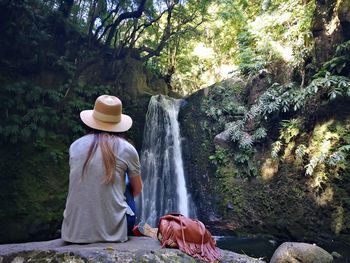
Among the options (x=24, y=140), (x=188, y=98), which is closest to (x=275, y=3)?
(x=188, y=98)

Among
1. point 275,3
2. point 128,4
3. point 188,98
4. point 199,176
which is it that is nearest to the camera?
point 199,176

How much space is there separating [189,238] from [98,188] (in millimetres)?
764

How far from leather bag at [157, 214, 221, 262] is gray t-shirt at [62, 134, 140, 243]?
345 mm

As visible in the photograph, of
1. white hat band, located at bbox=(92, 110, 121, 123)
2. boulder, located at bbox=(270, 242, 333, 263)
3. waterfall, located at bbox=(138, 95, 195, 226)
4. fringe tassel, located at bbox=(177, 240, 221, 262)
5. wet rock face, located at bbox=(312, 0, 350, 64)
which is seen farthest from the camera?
waterfall, located at bbox=(138, 95, 195, 226)

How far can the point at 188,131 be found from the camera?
11.4m

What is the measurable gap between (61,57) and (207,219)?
694 centimetres

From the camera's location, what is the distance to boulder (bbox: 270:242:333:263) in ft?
19.7

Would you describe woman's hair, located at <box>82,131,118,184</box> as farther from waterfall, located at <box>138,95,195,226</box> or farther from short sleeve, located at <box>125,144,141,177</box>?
waterfall, located at <box>138,95,195,226</box>

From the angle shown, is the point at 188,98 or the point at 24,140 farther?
the point at 188,98

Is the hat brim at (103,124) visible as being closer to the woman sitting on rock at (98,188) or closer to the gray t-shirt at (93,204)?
the woman sitting on rock at (98,188)

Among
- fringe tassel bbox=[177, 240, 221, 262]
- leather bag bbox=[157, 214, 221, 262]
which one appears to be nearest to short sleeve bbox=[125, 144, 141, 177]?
leather bag bbox=[157, 214, 221, 262]

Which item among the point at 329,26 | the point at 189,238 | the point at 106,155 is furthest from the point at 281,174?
the point at 106,155

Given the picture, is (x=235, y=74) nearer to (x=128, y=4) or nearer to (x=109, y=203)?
(x=128, y=4)

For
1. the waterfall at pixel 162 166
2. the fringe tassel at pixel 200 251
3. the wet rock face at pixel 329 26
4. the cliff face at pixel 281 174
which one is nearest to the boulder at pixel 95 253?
the fringe tassel at pixel 200 251
